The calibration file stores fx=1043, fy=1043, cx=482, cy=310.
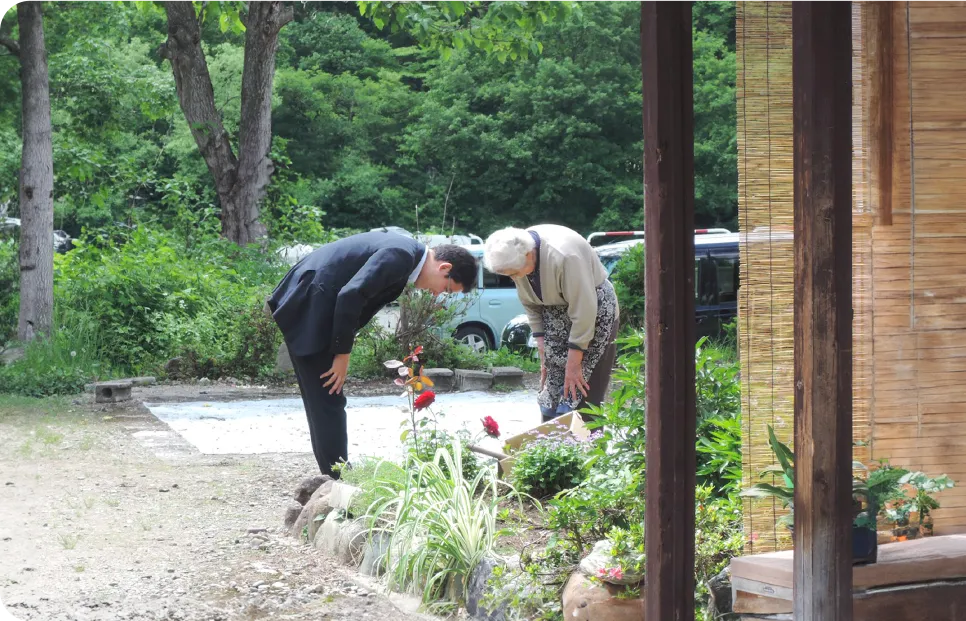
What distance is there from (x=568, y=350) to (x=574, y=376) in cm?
19

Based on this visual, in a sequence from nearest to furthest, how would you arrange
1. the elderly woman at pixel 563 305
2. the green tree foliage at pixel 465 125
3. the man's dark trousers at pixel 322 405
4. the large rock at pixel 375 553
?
1. the large rock at pixel 375 553
2. the elderly woman at pixel 563 305
3. the man's dark trousers at pixel 322 405
4. the green tree foliage at pixel 465 125

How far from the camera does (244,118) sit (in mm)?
15922

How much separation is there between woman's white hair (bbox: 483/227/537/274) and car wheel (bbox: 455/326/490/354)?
9036 mm

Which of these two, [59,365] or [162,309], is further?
[162,309]

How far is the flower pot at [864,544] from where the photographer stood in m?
3.41

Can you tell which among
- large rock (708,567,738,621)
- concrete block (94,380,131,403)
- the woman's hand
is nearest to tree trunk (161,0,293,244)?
concrete block (94,380,131,403)

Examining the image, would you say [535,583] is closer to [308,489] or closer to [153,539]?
[308,489]

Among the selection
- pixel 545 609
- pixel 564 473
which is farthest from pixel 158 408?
pixel 545 609

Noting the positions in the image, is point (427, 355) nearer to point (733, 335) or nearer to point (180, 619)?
point (733, 335)

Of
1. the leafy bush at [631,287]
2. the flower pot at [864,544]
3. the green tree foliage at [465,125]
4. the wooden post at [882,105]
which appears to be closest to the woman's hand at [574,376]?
the wooden post at [882,105]

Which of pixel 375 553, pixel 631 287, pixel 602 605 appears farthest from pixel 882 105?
pixel 631 287

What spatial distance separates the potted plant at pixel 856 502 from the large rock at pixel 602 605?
57 cm

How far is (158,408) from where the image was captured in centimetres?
1038

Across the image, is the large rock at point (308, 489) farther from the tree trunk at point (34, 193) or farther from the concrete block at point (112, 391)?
the tree trunk at point (34, 193)
